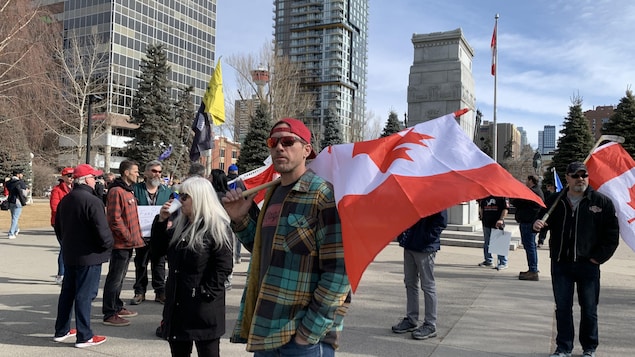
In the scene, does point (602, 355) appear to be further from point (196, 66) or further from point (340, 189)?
point (196, 66)

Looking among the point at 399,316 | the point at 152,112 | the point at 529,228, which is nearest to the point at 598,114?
the point at 152,112

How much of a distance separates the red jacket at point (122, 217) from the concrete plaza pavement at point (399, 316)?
100 cm

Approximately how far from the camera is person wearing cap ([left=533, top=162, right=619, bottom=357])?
466 cm

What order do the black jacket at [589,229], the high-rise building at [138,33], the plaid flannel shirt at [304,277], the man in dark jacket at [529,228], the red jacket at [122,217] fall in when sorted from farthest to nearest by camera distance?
the high-rise building at [138,33], the man in dark jacket at [529,228], the red jacket at [122,217], the black jacket at [589,229], the plaid flannel shirt at [304,277]

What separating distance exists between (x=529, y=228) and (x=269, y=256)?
27.2 ft

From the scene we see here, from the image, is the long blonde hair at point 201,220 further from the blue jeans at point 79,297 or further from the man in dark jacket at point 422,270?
the man in dark jacket at point 422,270

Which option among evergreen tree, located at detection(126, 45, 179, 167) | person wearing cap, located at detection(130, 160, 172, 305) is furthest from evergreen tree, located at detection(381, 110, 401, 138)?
person wearing cap, located at detection(130, 160, 172, 305)

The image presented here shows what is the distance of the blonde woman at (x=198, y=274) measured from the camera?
3336mm

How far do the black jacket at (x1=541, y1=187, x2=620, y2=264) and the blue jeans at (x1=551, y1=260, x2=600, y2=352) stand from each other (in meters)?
0.13

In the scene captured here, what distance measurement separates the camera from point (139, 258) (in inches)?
269

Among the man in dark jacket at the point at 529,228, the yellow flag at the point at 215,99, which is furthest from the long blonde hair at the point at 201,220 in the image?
the man in dark jacket at the point at 529,228

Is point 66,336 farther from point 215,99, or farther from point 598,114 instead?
point 598,114

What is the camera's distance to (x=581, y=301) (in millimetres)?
4770

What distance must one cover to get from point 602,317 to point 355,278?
5.77 metres
